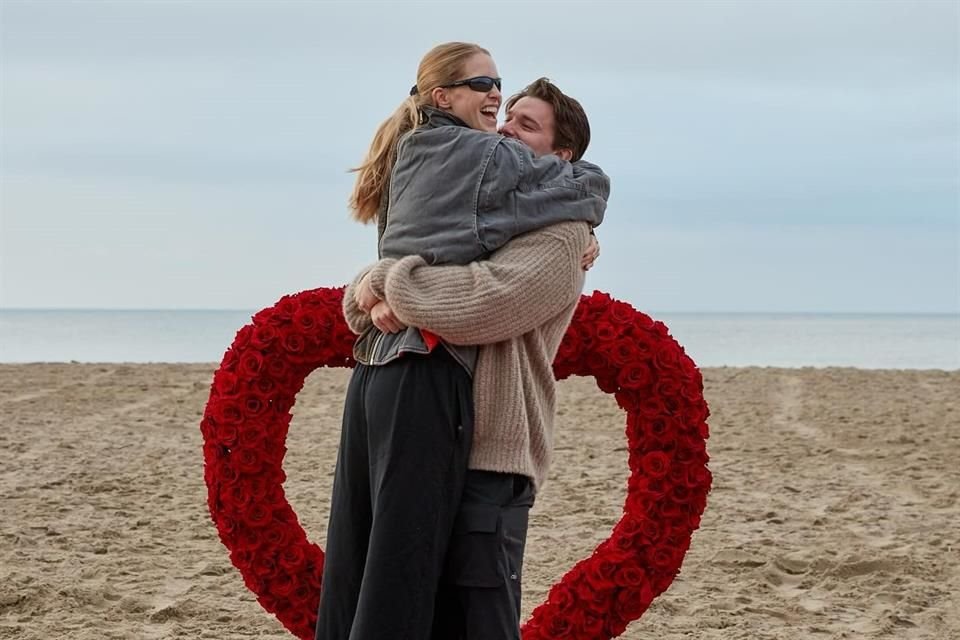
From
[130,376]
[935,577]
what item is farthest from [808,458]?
[130,376]

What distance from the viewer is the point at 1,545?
24.2ft

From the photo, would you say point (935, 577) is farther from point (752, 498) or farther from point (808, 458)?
point (808, 458)

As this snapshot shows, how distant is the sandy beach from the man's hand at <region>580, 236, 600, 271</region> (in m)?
2.99

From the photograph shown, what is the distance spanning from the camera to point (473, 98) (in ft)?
11.1

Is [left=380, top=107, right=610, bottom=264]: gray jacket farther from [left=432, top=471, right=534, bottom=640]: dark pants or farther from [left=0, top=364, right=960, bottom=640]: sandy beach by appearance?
[left=0, top=364, right=960, bottom=640]: sandy beach

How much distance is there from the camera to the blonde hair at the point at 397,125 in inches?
133

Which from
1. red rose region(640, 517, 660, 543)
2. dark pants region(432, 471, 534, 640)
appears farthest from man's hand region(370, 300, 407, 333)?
red rose region(640, 517, 660, 543)

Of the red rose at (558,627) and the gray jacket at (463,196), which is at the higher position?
the gray jacket at (463,196)

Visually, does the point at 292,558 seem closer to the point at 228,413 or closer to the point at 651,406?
the point at 228,413

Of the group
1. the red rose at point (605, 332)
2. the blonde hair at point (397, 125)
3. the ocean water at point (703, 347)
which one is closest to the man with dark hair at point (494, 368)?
the blonde hair at point (397, 125)

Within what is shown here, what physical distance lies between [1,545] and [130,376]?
9.16 metres

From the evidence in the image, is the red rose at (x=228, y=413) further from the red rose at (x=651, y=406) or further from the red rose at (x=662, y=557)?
the red rose at (x=662, y=557)

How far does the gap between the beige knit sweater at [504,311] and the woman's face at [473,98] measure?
0.37m

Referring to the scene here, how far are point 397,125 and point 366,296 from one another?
0.49 m
